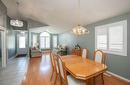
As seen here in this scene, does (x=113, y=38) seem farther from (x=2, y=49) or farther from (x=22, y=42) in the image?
(x=22, y=42)

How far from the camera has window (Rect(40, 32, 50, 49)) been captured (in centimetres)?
1020

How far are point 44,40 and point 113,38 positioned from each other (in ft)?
26.4

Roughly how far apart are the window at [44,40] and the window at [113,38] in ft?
23.4

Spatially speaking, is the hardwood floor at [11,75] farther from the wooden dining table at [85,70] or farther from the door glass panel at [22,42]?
the door glass panel at [22,42]

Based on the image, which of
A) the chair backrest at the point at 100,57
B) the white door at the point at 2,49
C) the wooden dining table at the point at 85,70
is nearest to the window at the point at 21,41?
the white door at the point at 2,49

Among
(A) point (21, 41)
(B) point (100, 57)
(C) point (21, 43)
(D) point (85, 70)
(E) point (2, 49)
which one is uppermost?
(A) point (21, 41)

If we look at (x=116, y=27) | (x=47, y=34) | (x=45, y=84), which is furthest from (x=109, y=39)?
(x=47, y=34)

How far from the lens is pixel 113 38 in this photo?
3312mm

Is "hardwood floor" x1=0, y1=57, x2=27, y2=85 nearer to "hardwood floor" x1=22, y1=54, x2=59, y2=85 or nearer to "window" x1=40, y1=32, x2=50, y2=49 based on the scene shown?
"hardwood floor" x1=22, y1=54, x2=59, y2=85

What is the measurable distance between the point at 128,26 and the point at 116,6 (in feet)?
2.35

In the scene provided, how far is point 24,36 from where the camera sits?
823 centimetres

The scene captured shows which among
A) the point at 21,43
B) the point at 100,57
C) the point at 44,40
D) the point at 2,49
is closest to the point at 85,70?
the point at 100,57

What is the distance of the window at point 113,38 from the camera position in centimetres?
292

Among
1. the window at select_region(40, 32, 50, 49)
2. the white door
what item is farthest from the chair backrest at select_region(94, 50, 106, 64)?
the window at select_region(40, 32, 50, 49)
